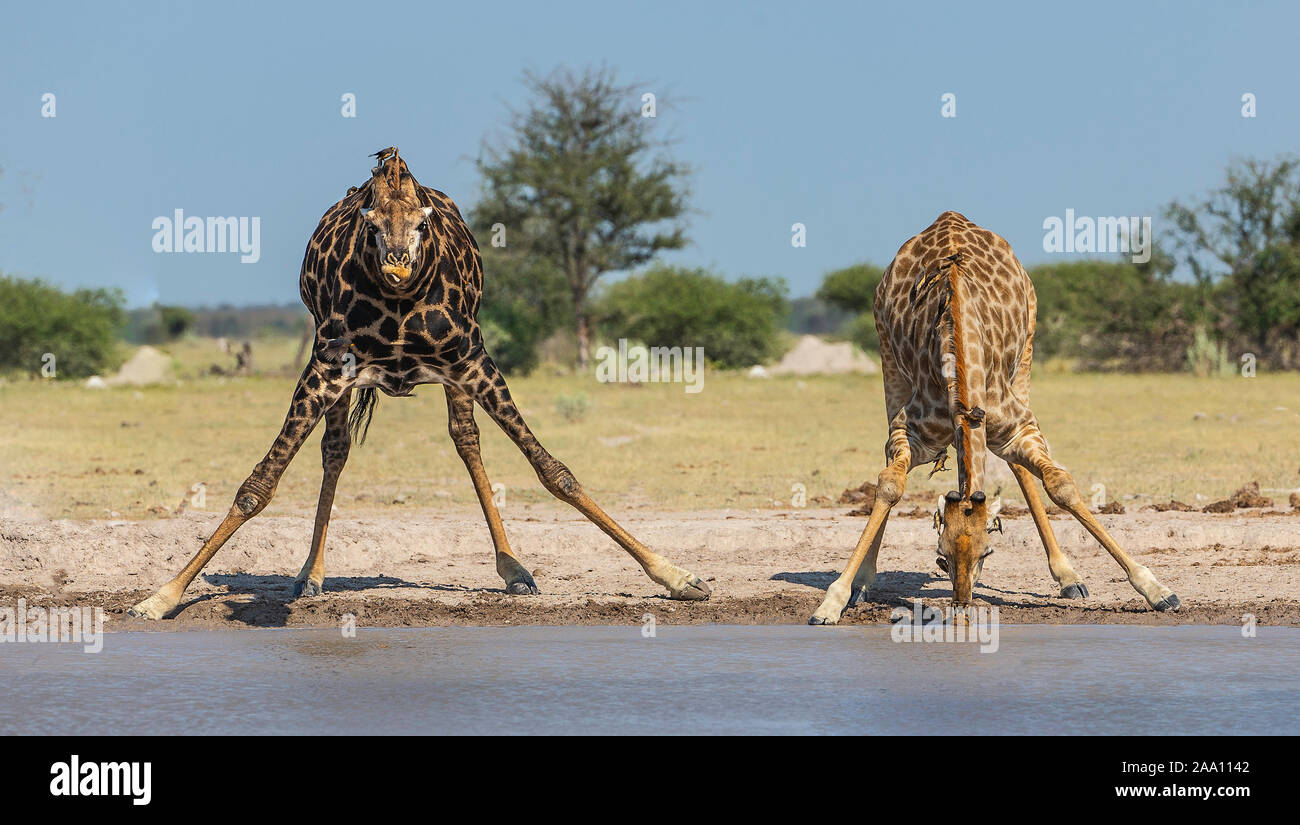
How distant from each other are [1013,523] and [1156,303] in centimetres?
3149

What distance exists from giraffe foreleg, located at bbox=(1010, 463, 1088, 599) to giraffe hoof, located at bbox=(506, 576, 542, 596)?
3.03 m

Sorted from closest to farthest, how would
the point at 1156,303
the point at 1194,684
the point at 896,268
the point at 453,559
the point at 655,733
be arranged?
the point at 655,733 < the point at 1194,684 < the point at 896,268 < the point at 453,559 < the point at 1156,303

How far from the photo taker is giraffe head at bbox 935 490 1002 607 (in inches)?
292

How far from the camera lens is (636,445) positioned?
67.4 ft

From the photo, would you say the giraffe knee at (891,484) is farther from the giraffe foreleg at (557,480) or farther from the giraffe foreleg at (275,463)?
the giraffe foreleg at (275,463)

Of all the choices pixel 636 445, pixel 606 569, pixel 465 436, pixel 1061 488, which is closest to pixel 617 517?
pixel 606 569

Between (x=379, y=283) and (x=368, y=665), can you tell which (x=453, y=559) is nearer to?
(x=379, y=283)

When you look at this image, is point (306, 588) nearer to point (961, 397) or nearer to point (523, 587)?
point (523, 587)

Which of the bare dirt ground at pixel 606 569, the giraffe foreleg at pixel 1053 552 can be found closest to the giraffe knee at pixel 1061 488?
the giraffe foreleg at pixel 1053 552

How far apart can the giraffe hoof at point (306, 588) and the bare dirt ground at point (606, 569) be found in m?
0.08

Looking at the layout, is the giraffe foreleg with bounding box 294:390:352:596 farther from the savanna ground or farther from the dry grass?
the dry grass

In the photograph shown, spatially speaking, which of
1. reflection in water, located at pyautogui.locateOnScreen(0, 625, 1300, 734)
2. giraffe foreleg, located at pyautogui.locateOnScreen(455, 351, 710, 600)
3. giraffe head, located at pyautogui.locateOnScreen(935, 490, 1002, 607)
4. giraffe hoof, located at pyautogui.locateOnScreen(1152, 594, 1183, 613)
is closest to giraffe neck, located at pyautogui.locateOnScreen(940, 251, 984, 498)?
giraffe head, located at pyautogui.locateOnScreen(935, 490, 1002, 607)
